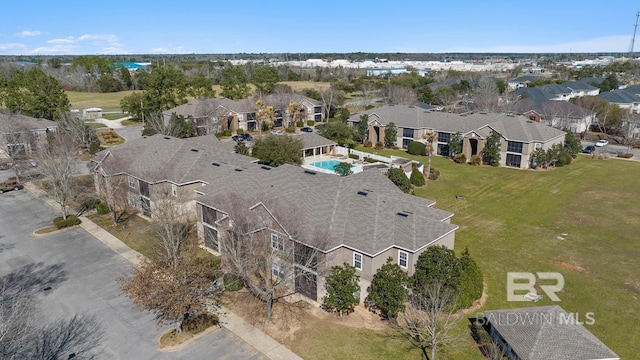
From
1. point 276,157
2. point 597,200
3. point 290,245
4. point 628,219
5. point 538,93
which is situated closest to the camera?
point 290,245

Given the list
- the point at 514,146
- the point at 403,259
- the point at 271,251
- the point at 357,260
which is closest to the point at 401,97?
the point at 514,146

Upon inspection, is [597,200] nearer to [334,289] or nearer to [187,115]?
[334,289]


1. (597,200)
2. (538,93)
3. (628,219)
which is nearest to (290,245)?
(628,219)

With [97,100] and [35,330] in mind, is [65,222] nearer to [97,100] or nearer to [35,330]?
[35,330]

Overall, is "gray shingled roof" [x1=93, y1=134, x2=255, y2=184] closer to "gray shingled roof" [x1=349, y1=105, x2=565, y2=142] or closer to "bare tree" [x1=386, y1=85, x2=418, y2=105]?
"gray shingled roof" [x1=349, y1=105, x2=565, y2=142]

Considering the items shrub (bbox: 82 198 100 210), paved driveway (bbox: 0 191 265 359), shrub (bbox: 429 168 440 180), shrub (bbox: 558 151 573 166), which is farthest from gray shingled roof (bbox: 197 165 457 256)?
shrub (bbox: 558 151 573 166)

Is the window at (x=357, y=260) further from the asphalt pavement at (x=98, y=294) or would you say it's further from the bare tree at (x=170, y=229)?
the bare tree at (x=170, y=229)
